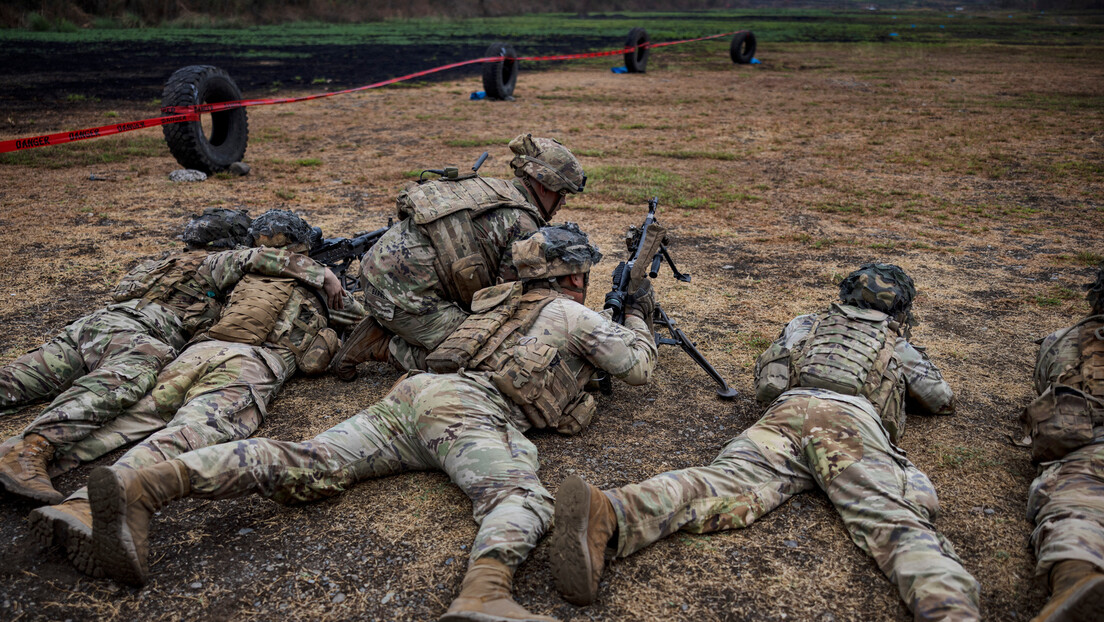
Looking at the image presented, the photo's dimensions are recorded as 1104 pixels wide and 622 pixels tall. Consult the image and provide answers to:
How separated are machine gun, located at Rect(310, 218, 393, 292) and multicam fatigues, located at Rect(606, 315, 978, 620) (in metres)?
2.98

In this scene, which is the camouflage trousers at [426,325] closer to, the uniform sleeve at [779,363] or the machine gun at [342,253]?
the machine gun at [342,253]

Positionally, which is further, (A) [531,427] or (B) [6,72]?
(B) [6,72]

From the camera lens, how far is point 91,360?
14.1 ft

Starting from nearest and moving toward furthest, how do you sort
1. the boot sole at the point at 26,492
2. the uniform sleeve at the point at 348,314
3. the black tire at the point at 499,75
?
1. the boot sole at the point at 26,492
2. the uniform sleeve at the point at 348,314
3. the black tire at the point at 499,75

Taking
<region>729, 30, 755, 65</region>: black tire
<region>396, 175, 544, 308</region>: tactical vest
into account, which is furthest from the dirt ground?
<region>729, 30, 755, 65</region>: black tire

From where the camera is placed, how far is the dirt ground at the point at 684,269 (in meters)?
3.10

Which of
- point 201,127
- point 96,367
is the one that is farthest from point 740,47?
point 96,367

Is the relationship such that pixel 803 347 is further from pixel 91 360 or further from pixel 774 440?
pixel 91 360

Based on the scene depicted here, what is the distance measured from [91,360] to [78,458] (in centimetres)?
65

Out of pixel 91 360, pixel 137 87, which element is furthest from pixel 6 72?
pixel 91 360

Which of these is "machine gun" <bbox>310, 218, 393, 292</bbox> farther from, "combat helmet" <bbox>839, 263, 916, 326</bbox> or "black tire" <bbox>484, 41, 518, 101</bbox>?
"black tire" <bbox>484, 41, 518, 101</bbox>

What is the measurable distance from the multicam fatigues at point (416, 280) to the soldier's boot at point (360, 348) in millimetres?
188

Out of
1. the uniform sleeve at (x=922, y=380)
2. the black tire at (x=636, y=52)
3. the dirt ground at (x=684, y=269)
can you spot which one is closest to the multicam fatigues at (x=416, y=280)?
the dirt ground at (x=684, y=269)

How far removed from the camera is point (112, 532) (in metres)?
2.83
